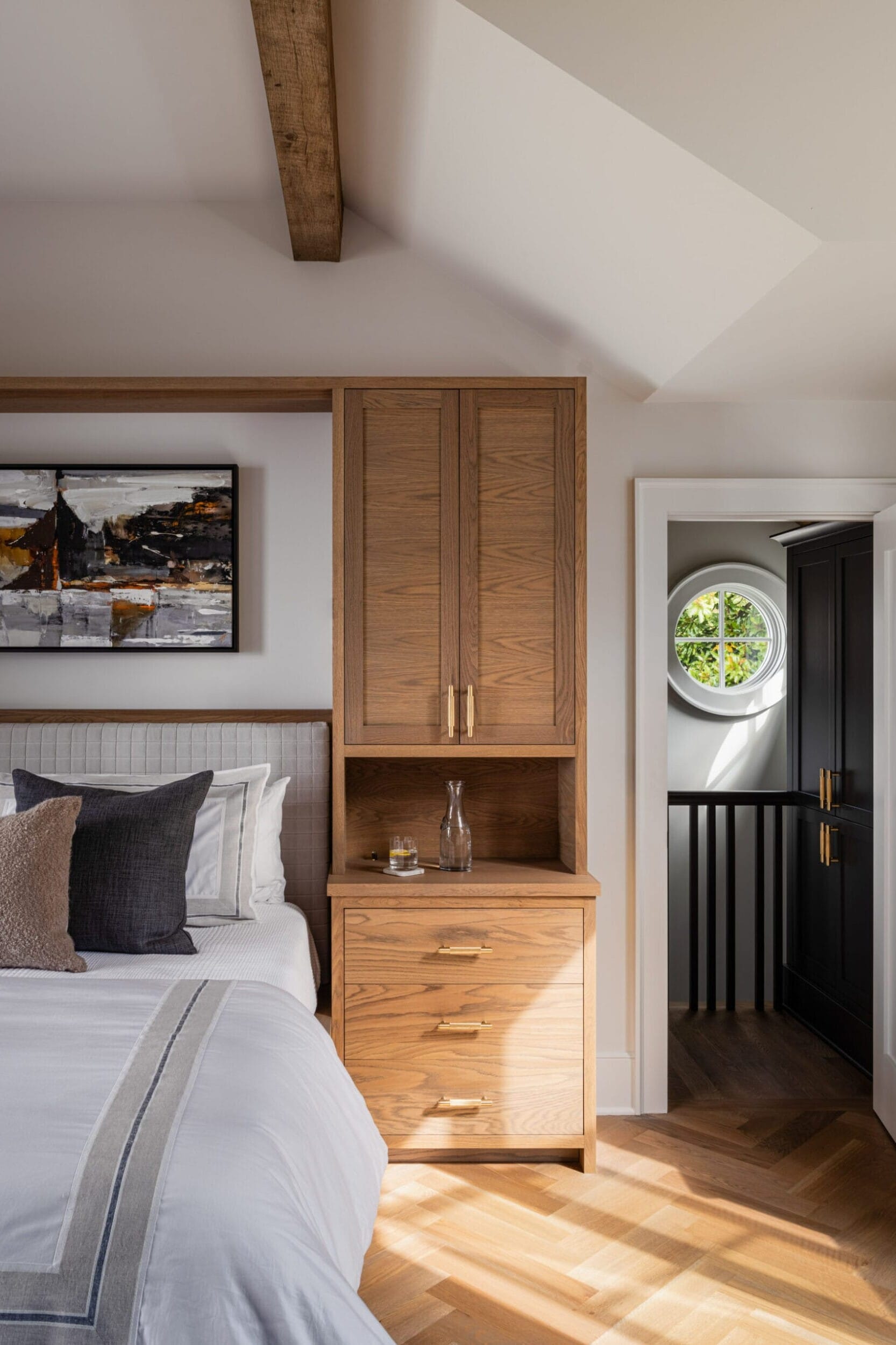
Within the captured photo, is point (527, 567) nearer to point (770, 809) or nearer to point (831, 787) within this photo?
point (831, 787)

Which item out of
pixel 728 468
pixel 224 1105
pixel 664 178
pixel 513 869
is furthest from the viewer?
pixel 728 468

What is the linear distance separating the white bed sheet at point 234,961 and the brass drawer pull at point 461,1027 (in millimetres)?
357

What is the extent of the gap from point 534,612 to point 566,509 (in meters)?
0.31

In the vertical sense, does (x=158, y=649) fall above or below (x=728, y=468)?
below

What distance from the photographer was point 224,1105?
4.77 feet

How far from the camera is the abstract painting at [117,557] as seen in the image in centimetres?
310

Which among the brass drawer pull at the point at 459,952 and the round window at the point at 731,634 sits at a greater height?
the round window at the point at 731,634

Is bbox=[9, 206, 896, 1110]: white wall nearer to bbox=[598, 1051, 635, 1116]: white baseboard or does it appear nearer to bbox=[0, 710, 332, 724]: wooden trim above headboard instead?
bbox=[598, 1051, 635, 1116]: white baseboard

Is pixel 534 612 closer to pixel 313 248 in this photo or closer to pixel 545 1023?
pixel 545 1023

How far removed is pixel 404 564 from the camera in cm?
275

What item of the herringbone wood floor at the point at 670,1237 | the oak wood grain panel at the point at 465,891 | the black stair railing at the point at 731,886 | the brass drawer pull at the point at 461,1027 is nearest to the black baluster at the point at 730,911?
the black stair railing at the point at 731,886

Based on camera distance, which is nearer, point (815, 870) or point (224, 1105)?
point (224, 1105)

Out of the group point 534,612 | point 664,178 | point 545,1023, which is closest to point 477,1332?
point 545,1023

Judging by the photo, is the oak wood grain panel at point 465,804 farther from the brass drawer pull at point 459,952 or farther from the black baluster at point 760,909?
the black baluster at point 760,909
